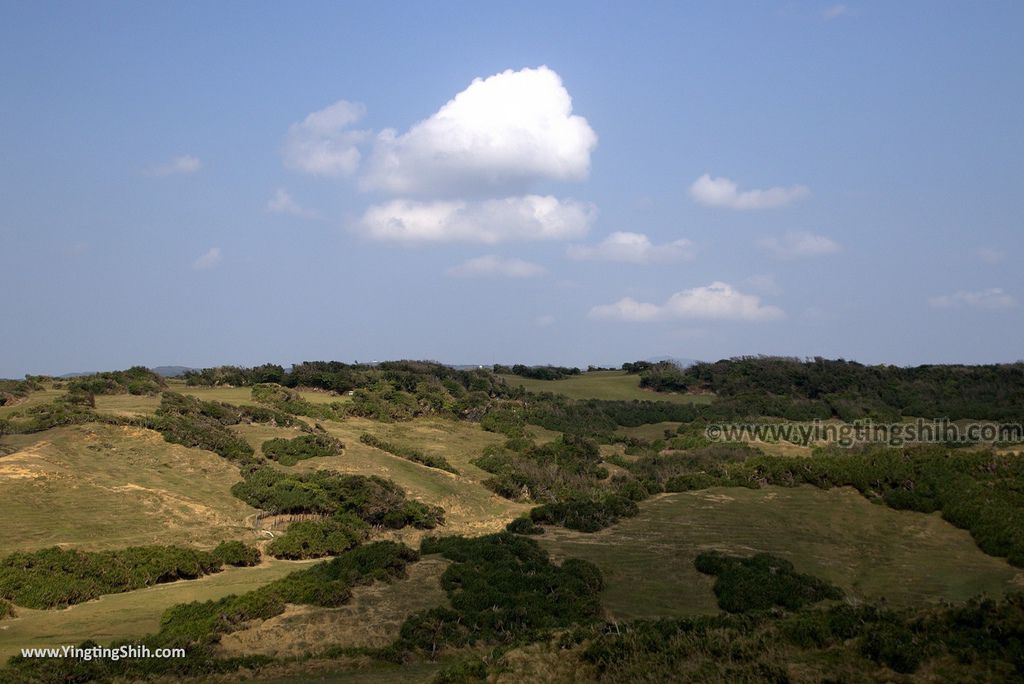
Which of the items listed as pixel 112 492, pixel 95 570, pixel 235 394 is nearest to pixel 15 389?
pixel 235 394

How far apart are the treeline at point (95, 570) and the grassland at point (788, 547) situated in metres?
8.93

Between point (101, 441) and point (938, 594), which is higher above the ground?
point (101, 441)

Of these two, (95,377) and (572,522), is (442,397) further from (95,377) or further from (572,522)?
(572,522)

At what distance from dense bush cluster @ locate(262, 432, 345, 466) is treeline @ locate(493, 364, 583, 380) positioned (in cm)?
4164

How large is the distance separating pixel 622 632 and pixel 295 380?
132 feet

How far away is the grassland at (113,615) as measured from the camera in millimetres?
13898

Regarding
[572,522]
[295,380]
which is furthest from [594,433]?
[572,522]

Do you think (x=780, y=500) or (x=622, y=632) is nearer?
(x=622, y=632)

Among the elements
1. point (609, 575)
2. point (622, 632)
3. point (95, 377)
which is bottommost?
point (609, 575)

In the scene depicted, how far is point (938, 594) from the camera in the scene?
17734mm

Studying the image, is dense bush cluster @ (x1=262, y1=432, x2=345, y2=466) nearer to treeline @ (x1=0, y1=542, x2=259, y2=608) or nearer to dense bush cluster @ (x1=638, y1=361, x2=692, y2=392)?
treeline @ (x1=0, y1=542, x2=259, y2=608)

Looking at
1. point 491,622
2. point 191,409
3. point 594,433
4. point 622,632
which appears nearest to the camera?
point 622,632

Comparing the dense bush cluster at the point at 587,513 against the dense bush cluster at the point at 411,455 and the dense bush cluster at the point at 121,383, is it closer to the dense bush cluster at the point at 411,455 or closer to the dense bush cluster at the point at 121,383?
the dense bush cluster at the point at 411,455

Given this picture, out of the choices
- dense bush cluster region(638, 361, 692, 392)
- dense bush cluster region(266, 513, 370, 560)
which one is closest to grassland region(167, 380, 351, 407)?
dense bush cluster region(266, 513, 370, 560)
